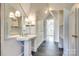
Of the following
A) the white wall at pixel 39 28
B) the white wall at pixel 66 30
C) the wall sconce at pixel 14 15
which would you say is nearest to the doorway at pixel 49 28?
the white wall at pixel 39 28

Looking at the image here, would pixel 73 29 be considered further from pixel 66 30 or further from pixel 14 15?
pixel 14 15

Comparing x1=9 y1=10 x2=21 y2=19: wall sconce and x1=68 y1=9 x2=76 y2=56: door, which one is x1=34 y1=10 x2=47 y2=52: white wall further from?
x1=68 y1=9 x2=76 y2=56: door

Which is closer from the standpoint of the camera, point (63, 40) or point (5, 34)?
point (5, 34)

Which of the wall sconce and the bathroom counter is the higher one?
the wall sconce

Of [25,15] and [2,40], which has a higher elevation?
[25,15]

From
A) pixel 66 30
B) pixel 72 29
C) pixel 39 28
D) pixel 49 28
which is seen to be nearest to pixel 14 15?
pixel 39 28

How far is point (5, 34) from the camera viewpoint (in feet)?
7.01

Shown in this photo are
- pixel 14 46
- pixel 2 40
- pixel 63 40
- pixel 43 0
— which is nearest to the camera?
pixel 43 0

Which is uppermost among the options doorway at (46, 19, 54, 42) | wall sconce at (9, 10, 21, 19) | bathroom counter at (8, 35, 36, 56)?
wall sconce at (9, 10, 21, 19)

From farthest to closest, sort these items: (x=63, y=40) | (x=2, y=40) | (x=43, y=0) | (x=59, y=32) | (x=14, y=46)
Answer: (x=59, y=32)
(x=63, y=40)
(x=14, y=46)
(x=2, y=40)
(x=43, y=0)

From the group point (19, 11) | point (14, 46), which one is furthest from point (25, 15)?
point (14, 46)

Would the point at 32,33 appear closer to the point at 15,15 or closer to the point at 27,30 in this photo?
the point at 27,30

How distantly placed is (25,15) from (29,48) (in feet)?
1.90

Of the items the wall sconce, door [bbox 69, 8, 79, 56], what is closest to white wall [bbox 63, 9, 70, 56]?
door [bbox 69, 8, 79, 56]
